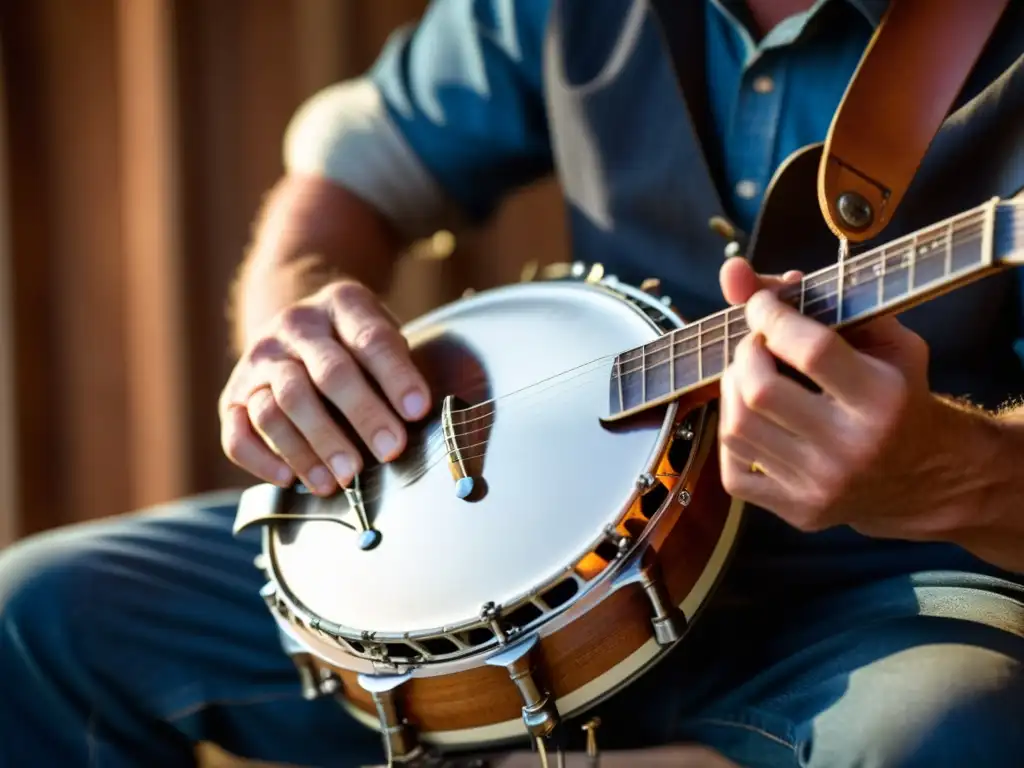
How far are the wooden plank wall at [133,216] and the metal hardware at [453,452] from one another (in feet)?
2.78

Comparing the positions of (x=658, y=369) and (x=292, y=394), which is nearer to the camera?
(x=658, y=369)

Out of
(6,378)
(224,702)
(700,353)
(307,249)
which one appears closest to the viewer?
(700,353)

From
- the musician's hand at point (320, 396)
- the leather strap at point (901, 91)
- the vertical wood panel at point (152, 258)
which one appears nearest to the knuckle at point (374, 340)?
the musician's hand at point (320, 396)

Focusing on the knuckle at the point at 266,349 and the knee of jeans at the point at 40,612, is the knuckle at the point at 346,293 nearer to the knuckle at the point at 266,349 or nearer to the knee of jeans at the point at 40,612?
the knuckle at the point at 266,349

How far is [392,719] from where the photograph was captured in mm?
653

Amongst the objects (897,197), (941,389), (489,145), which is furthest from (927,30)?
(489,145)

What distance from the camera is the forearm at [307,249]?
949mm

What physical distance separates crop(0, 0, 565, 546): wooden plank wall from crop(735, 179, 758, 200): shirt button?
80cm

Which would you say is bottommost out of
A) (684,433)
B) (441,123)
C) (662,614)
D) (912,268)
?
(662,614)

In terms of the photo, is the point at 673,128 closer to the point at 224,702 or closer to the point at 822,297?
the point at 822,297

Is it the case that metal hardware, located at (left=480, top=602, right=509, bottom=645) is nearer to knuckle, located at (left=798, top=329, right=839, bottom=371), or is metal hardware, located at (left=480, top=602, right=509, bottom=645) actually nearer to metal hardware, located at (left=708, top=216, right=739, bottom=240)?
knuckle, located at (left=798, top=329, right=839, bottom=371)

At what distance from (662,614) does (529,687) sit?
0.09 meters

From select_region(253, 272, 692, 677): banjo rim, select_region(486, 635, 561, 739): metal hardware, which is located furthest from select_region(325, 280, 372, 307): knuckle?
select_region(486, 635, 561, 739): metal hardware

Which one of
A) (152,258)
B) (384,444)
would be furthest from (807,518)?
(152,258)
